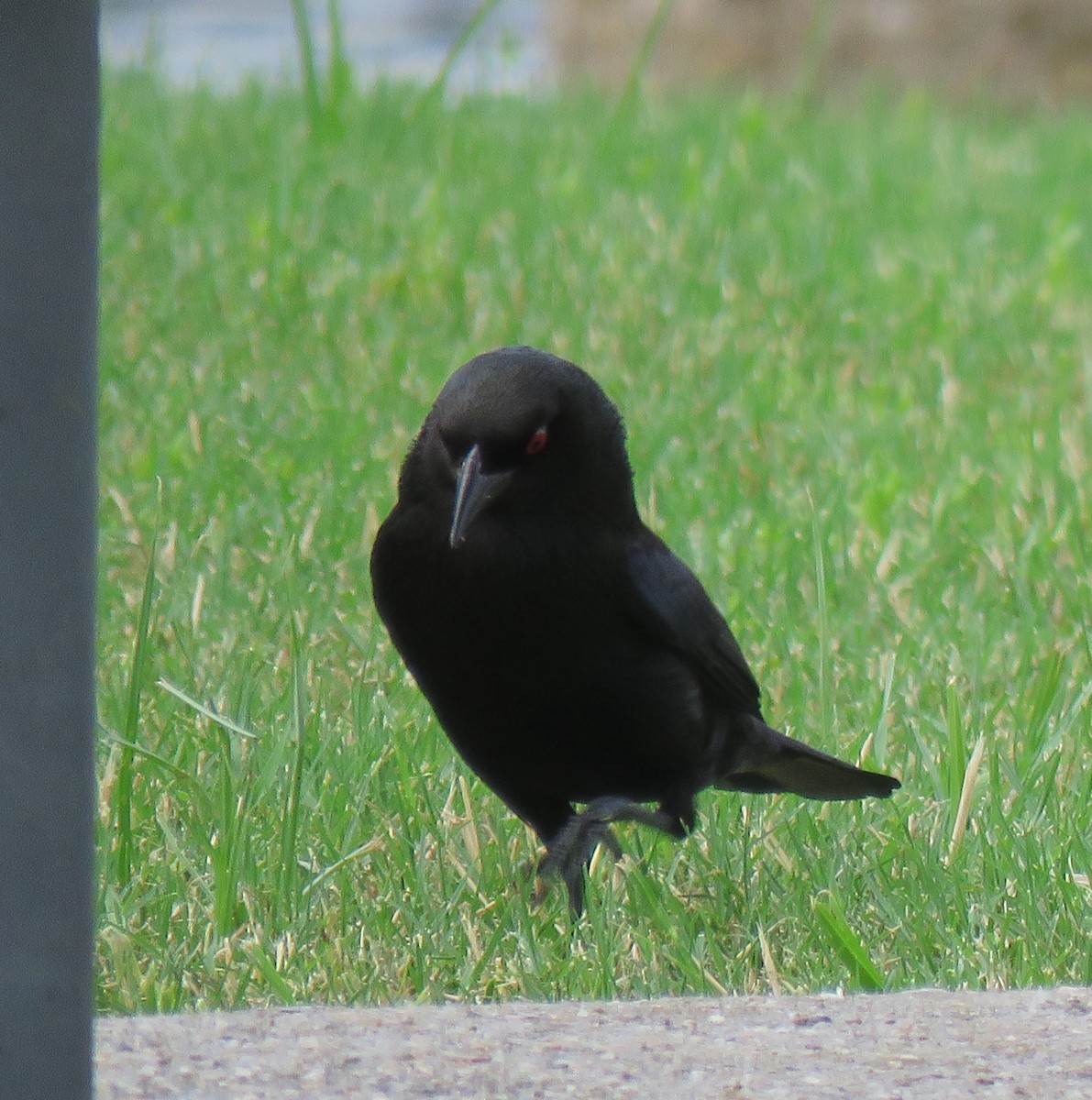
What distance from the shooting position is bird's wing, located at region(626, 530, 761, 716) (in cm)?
353

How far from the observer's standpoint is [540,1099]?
7.75 ft

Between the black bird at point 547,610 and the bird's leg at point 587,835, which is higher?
the black bird at point 547,610

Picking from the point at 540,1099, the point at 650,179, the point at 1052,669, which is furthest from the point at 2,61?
the point at 650,179

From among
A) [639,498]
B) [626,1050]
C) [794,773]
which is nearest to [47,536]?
[626,1050]

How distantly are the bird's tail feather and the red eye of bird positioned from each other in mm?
776

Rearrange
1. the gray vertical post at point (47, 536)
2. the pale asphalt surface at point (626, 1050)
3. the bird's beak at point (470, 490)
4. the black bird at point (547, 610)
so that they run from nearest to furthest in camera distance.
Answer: the gray vertical post at point (47, 536) → the pale asphalt surface at point (626, 1050) → the bird's beak at point (470, 490) → the black bird at point (547, 610)

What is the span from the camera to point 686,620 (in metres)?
3.63

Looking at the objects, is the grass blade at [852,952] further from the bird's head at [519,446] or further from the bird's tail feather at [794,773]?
the bird's head at [519,446]

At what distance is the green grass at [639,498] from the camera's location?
324 cm

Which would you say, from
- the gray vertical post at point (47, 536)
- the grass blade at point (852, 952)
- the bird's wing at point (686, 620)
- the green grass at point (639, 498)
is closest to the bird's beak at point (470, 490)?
the bird's wing at point (686, 620)

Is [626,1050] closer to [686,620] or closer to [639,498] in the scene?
[686,620]

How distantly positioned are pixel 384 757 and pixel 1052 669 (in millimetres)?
1252

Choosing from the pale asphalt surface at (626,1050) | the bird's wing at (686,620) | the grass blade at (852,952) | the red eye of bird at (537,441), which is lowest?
the grass blade at (852,952)

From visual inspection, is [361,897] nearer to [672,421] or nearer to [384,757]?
[384,757]
